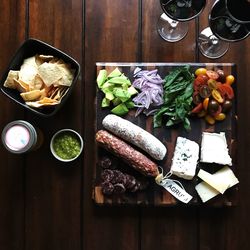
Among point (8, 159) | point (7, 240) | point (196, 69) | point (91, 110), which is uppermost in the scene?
point (196, 69)

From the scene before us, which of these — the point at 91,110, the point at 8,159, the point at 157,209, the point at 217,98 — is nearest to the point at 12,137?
the point at 8,159

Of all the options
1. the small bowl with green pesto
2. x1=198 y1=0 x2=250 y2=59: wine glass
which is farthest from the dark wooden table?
x1=198 y1=0 x2=250 y2=59: wine glass

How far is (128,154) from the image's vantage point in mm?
1102

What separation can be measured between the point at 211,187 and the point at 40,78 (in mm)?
522

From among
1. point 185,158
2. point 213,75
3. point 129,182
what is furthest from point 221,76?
point 129,182

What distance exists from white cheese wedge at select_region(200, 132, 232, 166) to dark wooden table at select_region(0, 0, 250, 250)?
0.06 metres

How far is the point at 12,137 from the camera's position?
3.66ft

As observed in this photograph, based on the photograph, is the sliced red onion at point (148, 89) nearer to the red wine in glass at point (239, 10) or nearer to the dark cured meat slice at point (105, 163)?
the dark cured meat slice at point (105, 163)

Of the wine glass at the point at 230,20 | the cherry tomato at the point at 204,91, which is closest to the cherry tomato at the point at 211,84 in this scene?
the cherry tomato at the point at 204,91

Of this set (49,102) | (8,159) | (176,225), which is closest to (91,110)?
(49,102)

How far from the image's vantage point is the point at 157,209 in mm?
Answer: 1172

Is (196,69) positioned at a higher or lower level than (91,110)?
higher

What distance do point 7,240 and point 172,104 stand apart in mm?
579

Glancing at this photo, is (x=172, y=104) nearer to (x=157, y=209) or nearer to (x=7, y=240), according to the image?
(x=157, y=209)
